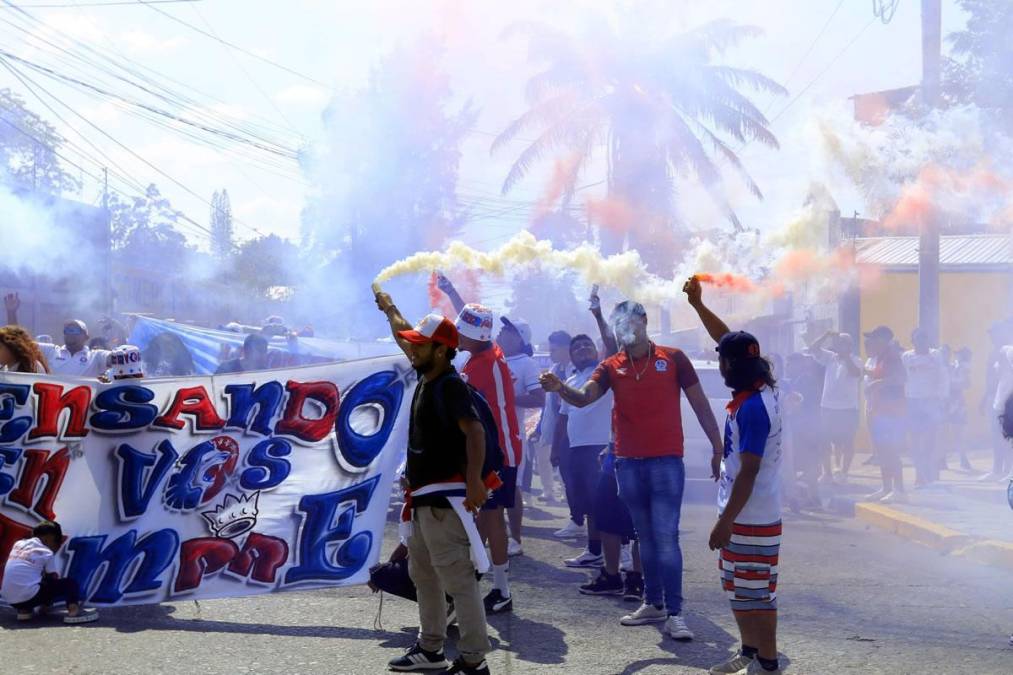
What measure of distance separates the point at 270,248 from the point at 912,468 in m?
34.0

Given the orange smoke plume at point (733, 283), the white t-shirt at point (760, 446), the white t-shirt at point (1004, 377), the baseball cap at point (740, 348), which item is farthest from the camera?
the white t-shirt at point (1004, 377)

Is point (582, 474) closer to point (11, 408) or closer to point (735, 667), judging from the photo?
point (735, 667)

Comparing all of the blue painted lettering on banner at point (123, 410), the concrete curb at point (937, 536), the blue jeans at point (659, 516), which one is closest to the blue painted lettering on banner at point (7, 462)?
the blue painted lettering on banner at point (123, 410)

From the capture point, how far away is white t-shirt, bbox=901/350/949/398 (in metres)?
13.5

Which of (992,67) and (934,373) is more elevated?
(992,67)

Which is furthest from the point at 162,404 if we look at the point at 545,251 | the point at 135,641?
the point at 545,251

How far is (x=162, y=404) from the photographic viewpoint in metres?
7.18

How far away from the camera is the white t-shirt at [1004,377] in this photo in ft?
40.2

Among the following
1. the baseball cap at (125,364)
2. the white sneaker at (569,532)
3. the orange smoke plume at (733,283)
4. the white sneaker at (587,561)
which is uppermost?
the orange smoke plume at (733,283)

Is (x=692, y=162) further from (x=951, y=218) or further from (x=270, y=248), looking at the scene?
(x=270, y=248)

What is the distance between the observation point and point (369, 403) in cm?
732

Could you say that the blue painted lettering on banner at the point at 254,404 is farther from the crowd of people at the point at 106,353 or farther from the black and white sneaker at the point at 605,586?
the black and white sneaker at the point at 605,586

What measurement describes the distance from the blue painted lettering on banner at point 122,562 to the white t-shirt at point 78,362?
13.0 ft

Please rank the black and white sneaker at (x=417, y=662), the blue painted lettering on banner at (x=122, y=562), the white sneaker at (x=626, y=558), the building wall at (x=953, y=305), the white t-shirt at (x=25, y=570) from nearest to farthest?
the black and white sneaker at (x=417, y=662) → the white t-shirt at (x=25, y=570) → the blue painted lettering on banner at (x=122, y=562) → the white sneaker at (x=626, y=558) → the building wall at (x=953, y=305)
